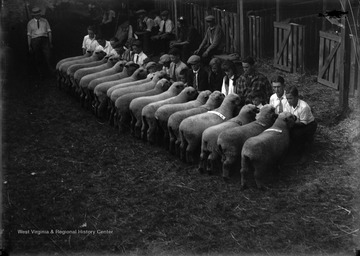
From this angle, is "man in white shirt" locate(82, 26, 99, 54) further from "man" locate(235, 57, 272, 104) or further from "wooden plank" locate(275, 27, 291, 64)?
"man" locate(235, 57, 272, 104)

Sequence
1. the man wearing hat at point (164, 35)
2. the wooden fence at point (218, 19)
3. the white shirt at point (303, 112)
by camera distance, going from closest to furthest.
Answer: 1. the white shirt at point (303, 112)
2. the wooden fence at point (218, 19)
3. the man wearing hat at point (164, 35)

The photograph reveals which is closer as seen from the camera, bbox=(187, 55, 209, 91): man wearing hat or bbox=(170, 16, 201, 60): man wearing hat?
bbox=(187, 55, 209, 91): man wearing hat

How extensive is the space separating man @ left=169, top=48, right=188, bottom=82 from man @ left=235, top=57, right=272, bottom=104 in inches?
85.9

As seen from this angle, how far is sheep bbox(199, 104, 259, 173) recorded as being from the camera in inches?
369

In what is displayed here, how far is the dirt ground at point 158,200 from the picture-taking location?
7.64 meters

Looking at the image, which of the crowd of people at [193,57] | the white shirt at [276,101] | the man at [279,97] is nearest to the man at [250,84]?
the crowd of people at [193,57]

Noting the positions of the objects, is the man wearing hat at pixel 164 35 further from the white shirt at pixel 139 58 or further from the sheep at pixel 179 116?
the sheep at pixel 179 116

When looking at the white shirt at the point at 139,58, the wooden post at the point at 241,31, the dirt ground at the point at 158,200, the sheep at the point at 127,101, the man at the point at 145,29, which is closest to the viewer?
the dirt ground at the point at 158,200

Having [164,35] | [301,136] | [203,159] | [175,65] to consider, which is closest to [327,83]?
[175,65]

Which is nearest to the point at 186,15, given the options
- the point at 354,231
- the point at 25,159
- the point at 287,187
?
the point at 25,159

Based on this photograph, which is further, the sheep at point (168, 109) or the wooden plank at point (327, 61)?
the wooden plank at point (327, 61)

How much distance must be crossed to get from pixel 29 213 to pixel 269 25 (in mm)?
10419

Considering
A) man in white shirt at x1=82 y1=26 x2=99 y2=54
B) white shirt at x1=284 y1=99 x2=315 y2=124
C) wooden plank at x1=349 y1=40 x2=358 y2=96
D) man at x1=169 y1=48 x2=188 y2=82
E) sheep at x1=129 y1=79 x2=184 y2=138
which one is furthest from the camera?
man in white shirt at x1=82 y1=26 x2=99 y2=54

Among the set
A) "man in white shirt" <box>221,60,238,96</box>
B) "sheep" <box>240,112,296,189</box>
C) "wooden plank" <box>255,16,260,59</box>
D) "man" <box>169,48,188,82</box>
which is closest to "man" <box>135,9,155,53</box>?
"wooden plank" <box>255,16,260,59</box>
